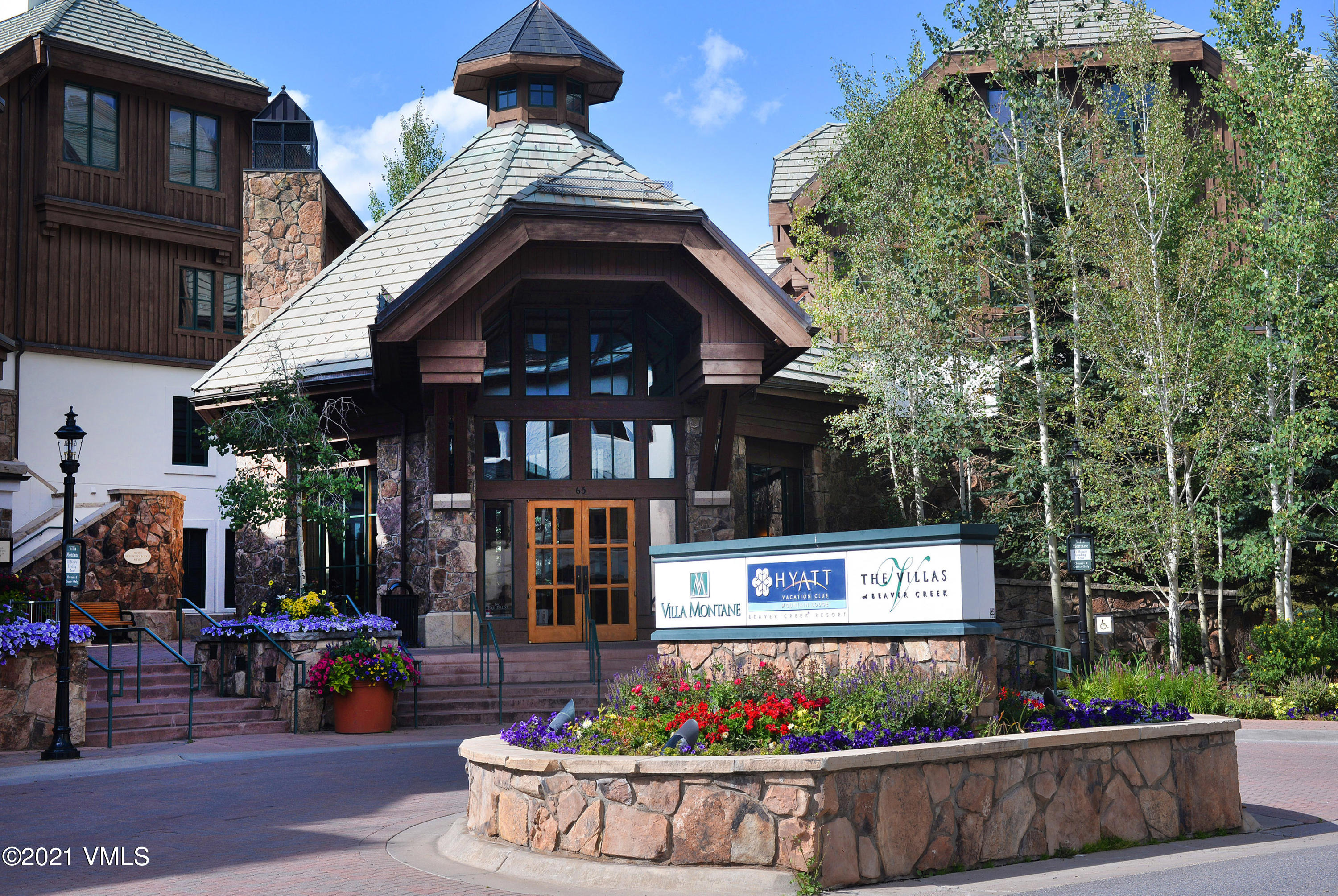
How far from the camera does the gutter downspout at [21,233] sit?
27094 mm

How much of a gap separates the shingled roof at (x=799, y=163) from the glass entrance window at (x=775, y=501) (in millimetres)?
7695

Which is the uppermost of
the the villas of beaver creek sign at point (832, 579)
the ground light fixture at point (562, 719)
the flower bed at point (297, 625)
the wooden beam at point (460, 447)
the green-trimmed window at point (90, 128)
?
the green-trimmed window at point (90, 128)

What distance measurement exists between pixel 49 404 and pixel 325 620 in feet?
53.4

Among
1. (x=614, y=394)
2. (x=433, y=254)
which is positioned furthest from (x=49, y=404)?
(x=614, y=394)

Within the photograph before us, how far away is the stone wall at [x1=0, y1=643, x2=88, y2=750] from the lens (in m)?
13.0

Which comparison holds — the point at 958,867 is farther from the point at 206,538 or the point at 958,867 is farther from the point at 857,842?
the point at 206,538

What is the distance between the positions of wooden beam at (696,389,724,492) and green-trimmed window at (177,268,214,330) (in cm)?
→ 1685

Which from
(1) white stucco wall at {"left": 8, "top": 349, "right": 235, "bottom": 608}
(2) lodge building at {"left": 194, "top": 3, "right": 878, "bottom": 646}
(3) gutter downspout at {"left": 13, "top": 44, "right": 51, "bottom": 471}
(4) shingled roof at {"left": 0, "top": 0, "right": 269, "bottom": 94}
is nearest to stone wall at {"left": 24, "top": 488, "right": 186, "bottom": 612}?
(2) lodge building at {"left": 194, "top": 3, "right": 878, "bottom": 646}

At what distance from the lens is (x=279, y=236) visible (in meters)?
27.2

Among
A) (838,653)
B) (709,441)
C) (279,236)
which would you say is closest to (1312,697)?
(709,441)

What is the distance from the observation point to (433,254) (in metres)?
20.9

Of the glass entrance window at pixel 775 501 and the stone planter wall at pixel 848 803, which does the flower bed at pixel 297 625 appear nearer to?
the glass entrance window at pixel 775 501

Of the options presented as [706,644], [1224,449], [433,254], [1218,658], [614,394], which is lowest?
[1218,658]

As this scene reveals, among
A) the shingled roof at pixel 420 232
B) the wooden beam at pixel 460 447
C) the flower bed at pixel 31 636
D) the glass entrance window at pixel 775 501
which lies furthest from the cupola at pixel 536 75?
the flower bed at pixel 31 636
